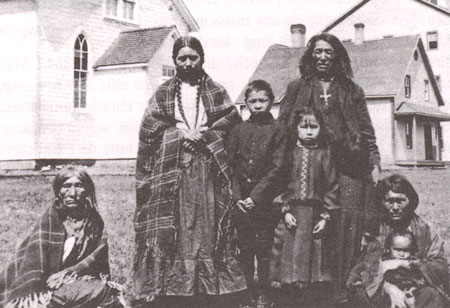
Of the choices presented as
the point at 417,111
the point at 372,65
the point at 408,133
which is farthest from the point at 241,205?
the point at 372,65

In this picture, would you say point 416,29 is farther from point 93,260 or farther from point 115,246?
point 93,260

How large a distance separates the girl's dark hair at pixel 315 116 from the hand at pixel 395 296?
4.03 feet

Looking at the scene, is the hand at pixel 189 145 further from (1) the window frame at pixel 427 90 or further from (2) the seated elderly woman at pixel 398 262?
(1) the window frame at pixel 427 90

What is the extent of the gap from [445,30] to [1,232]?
107ft

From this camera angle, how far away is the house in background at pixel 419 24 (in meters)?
35.5

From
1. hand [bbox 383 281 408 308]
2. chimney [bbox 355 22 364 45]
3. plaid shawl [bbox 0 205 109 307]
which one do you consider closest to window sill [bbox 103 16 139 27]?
chimney [bbox 355 22 364 45]

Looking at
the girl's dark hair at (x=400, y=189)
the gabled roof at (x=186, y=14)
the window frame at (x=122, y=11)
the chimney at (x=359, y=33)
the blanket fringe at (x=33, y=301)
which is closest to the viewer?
the blanket fringe at (x=33, y=301)

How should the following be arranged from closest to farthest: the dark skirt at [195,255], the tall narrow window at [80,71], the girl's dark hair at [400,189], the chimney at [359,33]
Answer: the girl's dark hair at [400,189], the dark skirt at [195,255], the tall narrow window at [80,71], the chimney at [359,33]

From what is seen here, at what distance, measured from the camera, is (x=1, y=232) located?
859 cm

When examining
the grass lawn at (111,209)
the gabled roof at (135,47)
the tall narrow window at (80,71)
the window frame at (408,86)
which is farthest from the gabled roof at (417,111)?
the tall narrow window at (80,71)

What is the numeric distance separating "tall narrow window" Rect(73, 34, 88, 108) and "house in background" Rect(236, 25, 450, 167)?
11.3m

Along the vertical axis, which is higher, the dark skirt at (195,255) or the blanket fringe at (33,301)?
the dark skirt at (195,255)

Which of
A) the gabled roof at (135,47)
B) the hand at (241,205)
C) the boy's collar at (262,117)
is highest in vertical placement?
the gabled roof at (135,47)

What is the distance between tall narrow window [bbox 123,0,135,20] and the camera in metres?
23.0
